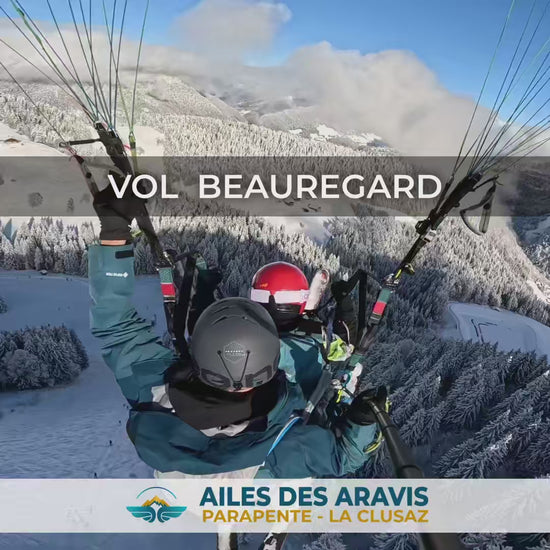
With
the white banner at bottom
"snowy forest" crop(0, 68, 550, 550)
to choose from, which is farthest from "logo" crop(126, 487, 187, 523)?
"snowy forest" crop(0, 68, 550, 550)

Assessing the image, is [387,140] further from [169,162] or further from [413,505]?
[413,505]

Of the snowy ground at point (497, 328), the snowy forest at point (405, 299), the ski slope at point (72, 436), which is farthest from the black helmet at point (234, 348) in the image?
the snowy ground at point (497, 328)

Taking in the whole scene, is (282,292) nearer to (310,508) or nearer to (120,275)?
(310,508)

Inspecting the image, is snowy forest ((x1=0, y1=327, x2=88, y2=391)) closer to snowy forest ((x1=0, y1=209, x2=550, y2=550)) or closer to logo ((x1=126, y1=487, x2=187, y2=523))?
snowy forest ((x1=0, y1=209, x2=550, y2=550))

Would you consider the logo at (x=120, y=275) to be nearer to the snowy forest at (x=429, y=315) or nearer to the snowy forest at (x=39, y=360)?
the snowy forest at (x=429, y=315)

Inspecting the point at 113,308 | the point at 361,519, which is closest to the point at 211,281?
the point at 113,308

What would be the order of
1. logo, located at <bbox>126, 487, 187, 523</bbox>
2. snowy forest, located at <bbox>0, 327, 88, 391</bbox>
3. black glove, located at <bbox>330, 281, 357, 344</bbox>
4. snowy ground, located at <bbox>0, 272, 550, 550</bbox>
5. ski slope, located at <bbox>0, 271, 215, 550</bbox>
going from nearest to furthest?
logo, located at <bbox>126, 487, 187, 523</bbox>
black glove, located at <bbox>330, 281, 357, 344</bbox>
ski slope, located at <bbox>0, 271, 215, 550</bbox>
snowy ground, located at <bbox>0, 272, 550, 550</bbox>
snowy forest, located at <bbox>0, 327, 88, 391</bbox>
